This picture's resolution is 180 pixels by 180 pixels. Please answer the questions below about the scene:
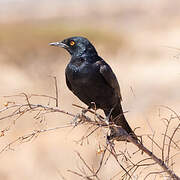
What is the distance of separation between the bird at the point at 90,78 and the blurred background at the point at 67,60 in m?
0.45

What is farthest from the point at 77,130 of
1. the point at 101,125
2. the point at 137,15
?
the point at 137,15

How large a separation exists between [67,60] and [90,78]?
15.1 metres

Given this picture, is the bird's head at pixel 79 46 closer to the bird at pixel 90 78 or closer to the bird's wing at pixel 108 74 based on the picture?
the bird at pixel 90 78

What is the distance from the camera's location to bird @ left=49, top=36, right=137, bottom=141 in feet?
20.8

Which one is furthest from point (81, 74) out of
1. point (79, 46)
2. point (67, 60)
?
point (67, 60)

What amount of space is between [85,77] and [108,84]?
1.25ft

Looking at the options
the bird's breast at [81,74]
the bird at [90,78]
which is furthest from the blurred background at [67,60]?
the bird's breast at [81,74]

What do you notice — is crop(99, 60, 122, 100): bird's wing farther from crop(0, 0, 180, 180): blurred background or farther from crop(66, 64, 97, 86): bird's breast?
crop(0, 0, 180, 180): blurred background

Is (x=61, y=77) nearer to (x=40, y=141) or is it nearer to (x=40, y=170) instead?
(x=40, y=141)

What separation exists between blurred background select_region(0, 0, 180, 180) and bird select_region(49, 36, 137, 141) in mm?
447

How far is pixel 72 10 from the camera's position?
122 ft

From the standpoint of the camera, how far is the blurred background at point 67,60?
560 inches

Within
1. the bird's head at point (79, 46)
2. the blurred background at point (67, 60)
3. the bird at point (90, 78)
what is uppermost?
the bird's head at point (79, 46)

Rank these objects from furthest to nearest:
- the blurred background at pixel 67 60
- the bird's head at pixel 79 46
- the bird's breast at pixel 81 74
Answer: the blurred background at pixel 67 60 → the bird's head at pixel 79 46 → the bird's breast at pixel 81 74
